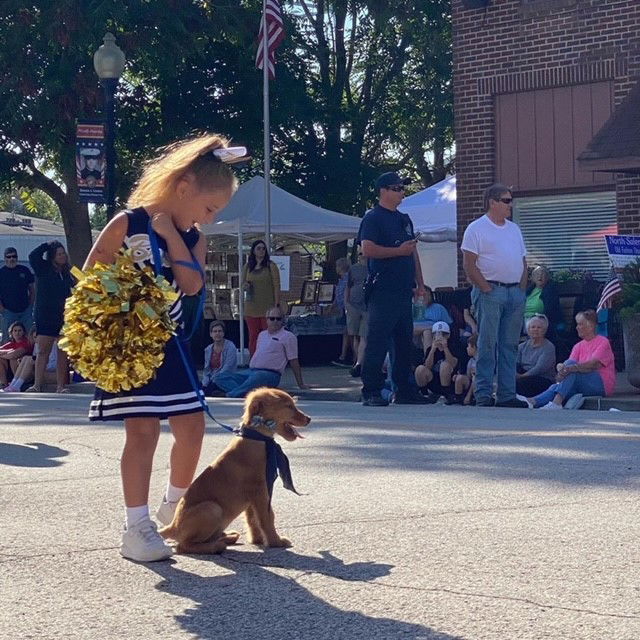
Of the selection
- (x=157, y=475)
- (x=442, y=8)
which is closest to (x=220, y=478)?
(x=157, y=475)

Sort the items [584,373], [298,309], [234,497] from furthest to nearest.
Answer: [298,309], [584,373], [234,497]

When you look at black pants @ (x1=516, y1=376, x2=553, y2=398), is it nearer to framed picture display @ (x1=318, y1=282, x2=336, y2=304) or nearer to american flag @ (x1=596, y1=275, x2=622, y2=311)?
american flag @ (x1=596, y1=275, x2=622, y2=311)

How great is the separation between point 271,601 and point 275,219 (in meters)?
17.7

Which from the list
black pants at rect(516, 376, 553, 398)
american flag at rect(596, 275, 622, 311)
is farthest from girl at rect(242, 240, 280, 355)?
black pants at rect(516, 376, 553, 398)

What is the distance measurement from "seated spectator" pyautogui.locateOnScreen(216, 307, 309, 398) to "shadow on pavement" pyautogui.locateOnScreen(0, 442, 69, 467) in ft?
20.2

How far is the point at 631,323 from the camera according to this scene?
14648 millimetres

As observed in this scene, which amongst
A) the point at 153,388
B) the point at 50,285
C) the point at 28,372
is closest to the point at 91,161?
the point at 28,372

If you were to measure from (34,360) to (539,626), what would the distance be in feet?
47.9

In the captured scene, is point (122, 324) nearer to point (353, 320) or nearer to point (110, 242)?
point (110, 242)

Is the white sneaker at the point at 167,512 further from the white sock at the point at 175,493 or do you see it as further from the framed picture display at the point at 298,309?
the framed picture display at the point at 298,309

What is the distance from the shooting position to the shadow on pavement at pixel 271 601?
466 cm

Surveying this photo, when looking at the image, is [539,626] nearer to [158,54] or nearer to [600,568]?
[600,568]

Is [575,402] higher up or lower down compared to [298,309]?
lower down

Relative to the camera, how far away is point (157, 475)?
27.7 feet
